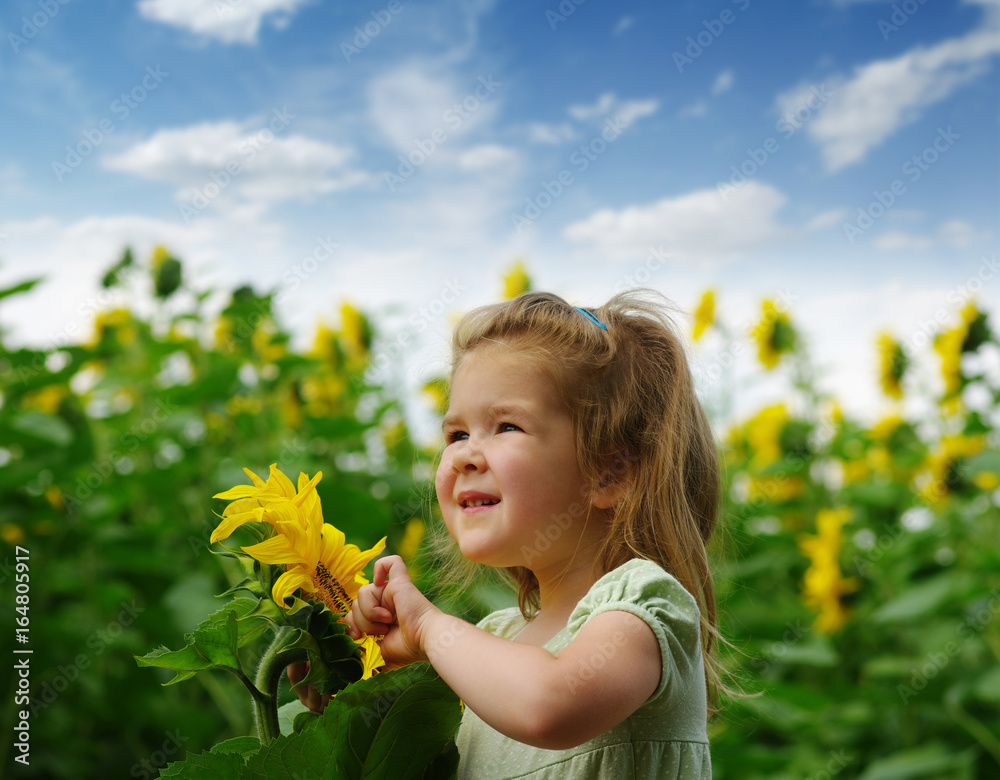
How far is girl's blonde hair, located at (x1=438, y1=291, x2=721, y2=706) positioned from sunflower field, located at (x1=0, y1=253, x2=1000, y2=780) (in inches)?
32.9

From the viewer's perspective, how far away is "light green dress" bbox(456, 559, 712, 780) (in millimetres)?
761

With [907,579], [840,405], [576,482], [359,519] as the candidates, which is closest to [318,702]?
[576,482]

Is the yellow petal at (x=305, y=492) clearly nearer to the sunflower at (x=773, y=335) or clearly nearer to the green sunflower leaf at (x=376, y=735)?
the green sunflower leaf at (x=376, y=735)

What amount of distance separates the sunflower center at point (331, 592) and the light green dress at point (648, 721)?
0.19 metres

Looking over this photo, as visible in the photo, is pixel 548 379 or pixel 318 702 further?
pixel 548 379

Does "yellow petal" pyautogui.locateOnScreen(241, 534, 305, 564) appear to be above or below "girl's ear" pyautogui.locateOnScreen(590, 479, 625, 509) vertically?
above

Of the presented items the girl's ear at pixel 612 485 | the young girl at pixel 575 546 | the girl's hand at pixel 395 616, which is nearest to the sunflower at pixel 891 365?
the young girl at pixel 575 546

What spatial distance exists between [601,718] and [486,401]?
1.07ft

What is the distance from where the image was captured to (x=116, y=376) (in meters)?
2.46

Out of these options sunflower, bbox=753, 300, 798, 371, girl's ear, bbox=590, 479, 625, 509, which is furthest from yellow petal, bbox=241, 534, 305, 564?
sunflower, bbox=753, 300, 798, 371

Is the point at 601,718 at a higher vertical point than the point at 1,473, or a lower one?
lower

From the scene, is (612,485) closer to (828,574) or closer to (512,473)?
(512,473)

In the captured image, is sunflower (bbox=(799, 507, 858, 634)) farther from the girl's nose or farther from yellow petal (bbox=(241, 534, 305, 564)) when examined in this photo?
yellow petal (bbox=(241, 534, 305, 564))

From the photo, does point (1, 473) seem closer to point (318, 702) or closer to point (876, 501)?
point (318, 702)
